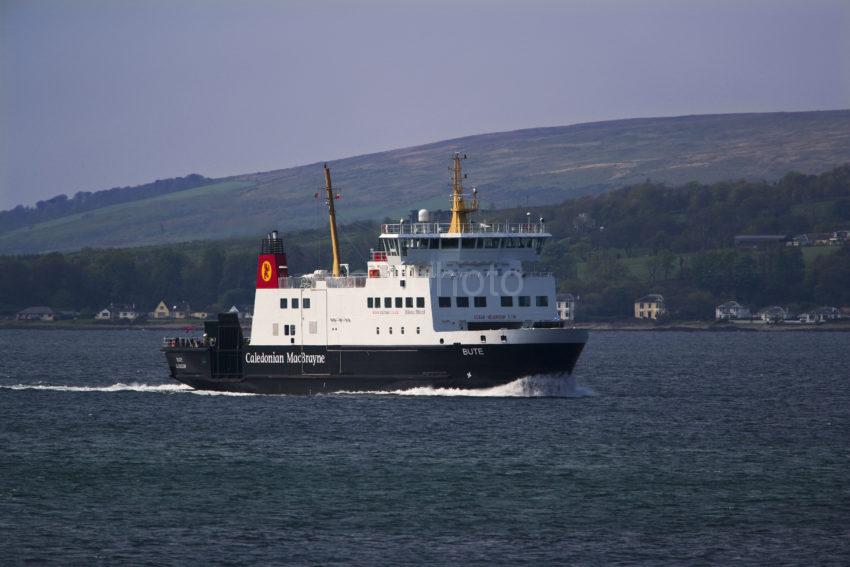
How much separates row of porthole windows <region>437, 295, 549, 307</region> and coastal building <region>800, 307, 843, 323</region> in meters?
132

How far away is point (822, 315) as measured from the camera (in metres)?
182

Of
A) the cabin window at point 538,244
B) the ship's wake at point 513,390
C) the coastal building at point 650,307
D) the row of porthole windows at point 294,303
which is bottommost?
the ship's wake at point 513,390

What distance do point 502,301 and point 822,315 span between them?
135 meters

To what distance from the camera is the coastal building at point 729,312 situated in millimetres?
181375

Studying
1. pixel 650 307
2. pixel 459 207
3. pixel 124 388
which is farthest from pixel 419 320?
pixel 650 307

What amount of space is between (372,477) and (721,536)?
10.5 meters

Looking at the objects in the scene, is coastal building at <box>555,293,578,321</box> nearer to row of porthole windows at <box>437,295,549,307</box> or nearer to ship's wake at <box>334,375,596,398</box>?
row of porthole windows at <box>437,295,549,307</box>

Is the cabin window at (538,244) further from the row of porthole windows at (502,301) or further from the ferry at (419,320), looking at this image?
the row of porthole windows at (502,301)

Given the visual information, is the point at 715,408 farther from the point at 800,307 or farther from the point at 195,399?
the point at 800,307

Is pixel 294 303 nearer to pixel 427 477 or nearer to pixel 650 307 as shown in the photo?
pixel 427 477

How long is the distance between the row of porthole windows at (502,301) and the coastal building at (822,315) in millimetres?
131767

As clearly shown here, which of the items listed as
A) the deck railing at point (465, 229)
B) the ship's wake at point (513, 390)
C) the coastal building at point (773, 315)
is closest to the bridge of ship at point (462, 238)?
the deck railing at point (465, 229)

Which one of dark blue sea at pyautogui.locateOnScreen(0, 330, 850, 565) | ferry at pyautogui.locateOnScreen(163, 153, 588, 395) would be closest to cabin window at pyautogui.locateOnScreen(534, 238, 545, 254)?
ferry at pyautogui.locateOnScreen(163, 153, 588, 395)

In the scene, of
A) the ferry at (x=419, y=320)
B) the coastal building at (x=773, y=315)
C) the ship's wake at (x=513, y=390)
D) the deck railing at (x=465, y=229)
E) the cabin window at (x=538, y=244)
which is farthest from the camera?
the coastal building at (x=773, y=315)
